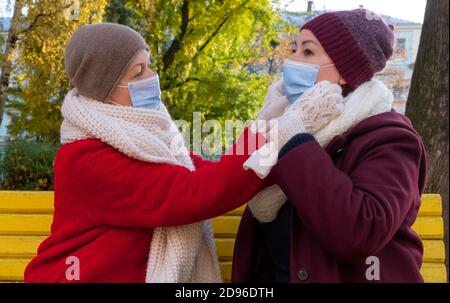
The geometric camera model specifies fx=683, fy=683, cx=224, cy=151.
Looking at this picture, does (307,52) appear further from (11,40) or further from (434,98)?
(11,40)

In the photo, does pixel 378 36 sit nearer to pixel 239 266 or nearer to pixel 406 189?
pixel 406 189

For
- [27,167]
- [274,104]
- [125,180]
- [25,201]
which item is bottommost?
[27,167]

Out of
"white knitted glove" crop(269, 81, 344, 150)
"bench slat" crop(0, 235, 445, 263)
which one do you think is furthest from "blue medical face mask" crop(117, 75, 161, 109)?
"bench slat" crop(0, 235, 445, 263)

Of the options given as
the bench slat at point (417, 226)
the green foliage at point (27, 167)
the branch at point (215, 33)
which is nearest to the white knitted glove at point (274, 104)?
the bench slat at point (417, 226)

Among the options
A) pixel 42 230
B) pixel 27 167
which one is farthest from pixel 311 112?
pixel 27 167

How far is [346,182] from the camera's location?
2.33 m

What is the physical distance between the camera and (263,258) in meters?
2.87

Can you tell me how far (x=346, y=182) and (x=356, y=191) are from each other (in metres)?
0.05

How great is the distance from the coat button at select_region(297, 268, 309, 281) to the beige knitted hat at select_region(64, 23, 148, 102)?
102 cm

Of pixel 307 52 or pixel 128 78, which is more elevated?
pixel 307 52

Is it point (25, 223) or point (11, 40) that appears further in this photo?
point (11, 40)

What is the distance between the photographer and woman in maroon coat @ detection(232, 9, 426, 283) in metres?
2.32

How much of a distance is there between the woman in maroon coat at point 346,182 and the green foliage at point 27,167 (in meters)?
7.62

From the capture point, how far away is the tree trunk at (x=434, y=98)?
5930 mm
